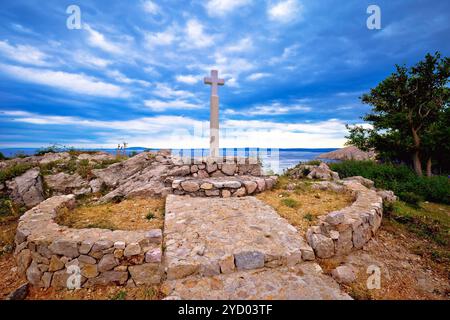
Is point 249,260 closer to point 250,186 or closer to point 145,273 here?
point 145,273

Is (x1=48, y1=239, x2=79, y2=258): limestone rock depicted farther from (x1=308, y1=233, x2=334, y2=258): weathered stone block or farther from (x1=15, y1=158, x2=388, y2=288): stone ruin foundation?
(x1=308, y1=233, x2=334, y2=258): weathered stone block

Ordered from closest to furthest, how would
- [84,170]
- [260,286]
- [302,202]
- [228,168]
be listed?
[260,286], [302,202], [228,168], [84,170]

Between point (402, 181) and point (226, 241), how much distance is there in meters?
14.2

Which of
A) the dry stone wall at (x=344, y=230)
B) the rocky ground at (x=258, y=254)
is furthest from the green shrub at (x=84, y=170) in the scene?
the dry stone wall at (x=344, y=230)

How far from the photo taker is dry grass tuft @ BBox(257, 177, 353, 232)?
5.31m

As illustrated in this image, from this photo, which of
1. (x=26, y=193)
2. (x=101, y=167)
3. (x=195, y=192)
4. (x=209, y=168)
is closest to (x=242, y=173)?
(x=209, y=168)

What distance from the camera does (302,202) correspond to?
654 cm

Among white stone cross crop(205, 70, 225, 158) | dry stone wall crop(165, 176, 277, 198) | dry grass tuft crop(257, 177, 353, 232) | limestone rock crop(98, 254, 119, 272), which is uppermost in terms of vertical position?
white stone cross crop(205, 70, 225, 158)

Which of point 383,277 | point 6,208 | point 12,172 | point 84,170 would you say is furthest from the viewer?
point 84,170

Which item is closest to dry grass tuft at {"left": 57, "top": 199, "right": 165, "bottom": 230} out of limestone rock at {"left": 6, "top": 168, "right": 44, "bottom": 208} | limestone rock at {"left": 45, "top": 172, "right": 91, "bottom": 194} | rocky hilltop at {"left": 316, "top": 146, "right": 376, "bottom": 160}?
limestone rock at {"left": 45, "top": 172, "right": 91, "bottom": 194}

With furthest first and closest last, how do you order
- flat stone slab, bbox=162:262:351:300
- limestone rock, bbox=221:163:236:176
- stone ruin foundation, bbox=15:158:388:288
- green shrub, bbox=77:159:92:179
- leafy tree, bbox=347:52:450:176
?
leafy tree, bbox=347:52:450:176 < green shrub, bbox=77:159:92:179 < limestone rock, bbox=221:163:236:176 < stone ruin foundation, bbox=15:158:388:288 < flat stone slab, bbox=162:262:351:300

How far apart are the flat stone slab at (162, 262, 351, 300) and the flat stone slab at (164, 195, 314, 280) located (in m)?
0.14

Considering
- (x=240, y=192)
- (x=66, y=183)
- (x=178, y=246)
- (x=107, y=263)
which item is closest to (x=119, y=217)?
(x=107, y=263)

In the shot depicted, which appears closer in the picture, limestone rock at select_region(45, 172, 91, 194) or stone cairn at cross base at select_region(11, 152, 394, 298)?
stone cairn at cross base at select_region(11, 152, 394, 298)
